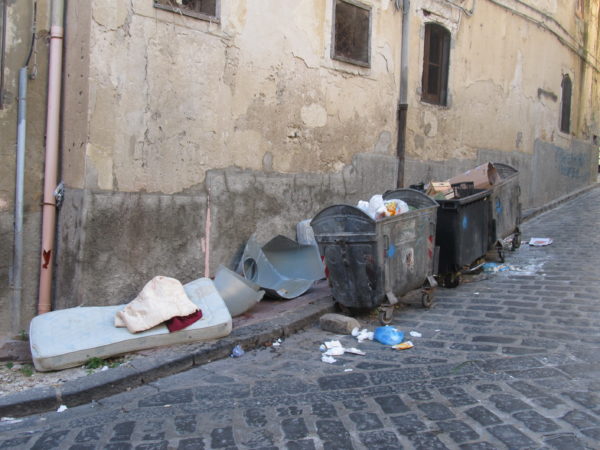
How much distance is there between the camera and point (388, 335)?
197 inches

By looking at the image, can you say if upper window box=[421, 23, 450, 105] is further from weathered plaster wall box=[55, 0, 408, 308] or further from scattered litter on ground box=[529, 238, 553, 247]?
scattered litter on ground box=[529, 238, 553, 247]

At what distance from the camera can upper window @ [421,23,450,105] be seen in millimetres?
10000

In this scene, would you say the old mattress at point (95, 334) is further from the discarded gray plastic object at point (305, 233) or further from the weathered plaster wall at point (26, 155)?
the discarded gray plastic object at point (305, 233)

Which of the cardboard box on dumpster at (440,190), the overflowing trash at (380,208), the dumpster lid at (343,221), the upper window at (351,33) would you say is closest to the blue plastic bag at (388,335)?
the dumpster lid at (343,221)

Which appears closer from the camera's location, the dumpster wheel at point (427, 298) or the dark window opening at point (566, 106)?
the dumpster wheel at point (427, 298)

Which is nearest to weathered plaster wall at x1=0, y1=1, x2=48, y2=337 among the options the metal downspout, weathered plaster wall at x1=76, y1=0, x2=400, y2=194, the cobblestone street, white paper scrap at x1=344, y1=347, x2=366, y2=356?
weathered plaster wall at x1=76, y1=0, x2=400, y2=194

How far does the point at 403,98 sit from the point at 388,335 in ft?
17.0

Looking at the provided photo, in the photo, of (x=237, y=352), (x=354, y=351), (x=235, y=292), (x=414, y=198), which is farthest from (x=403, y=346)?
(x=414, y=198)

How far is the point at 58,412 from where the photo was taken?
12.3ft

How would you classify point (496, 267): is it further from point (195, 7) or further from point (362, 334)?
point (195, 7)

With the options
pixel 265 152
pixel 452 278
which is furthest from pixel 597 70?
pixel 265 152

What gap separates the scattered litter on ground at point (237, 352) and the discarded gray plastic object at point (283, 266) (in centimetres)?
166

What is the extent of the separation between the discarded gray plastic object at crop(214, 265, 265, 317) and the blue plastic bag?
1.35 metres

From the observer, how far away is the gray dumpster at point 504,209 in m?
7.96
